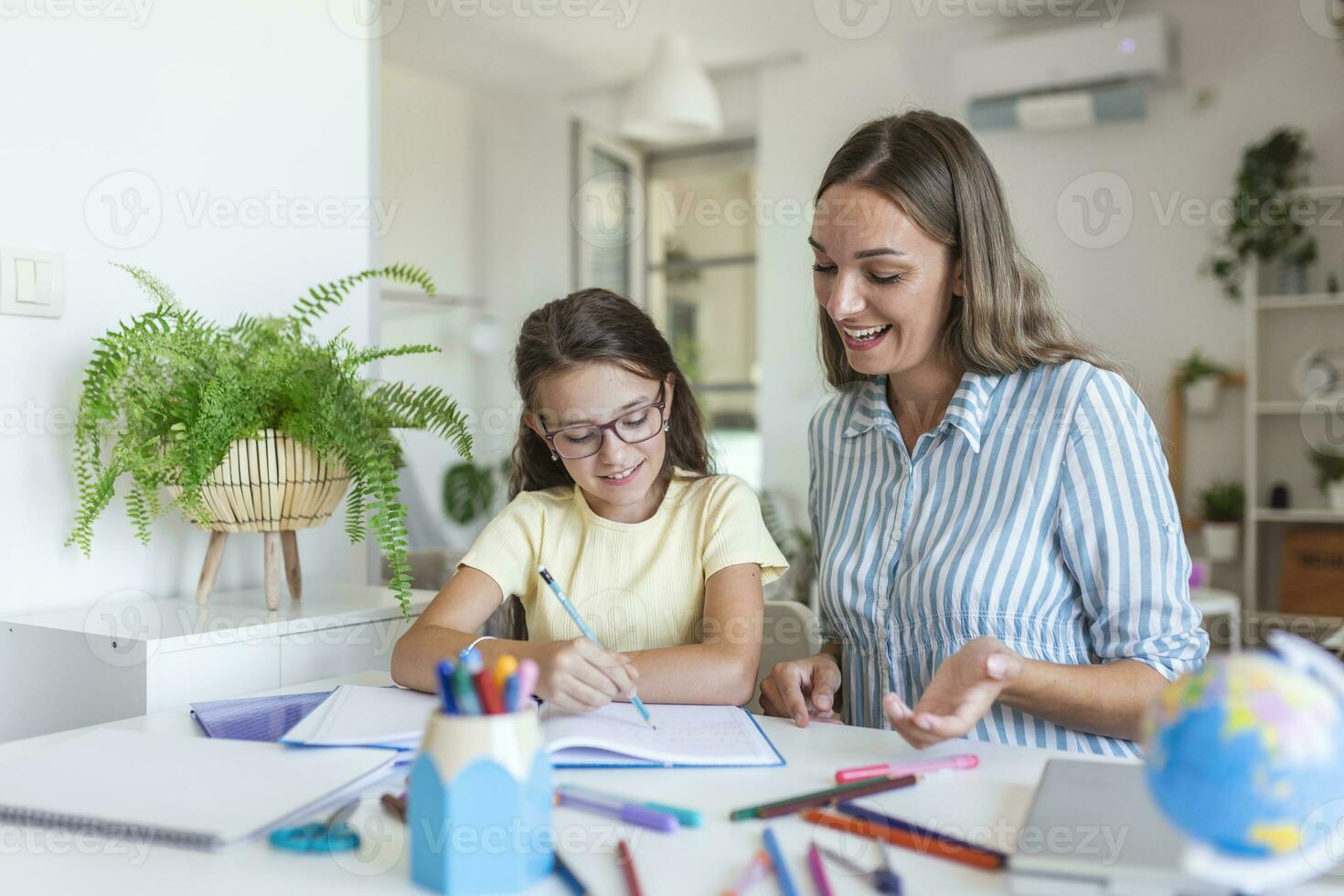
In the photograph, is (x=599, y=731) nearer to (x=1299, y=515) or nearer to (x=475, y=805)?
(x=475, y=805)

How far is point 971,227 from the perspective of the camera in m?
1.31

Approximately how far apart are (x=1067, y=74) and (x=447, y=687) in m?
4.65

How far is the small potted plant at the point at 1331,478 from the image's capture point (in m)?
4.20

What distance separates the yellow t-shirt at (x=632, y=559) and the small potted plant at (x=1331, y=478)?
365cm

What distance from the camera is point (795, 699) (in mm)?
1187

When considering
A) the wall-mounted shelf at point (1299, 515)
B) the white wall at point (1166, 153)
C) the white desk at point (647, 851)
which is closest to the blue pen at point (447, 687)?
the white desk at point (647, 851)

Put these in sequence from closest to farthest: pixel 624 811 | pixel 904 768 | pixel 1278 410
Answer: pixel 624 811
pixel 904 768
pixel 1278 410

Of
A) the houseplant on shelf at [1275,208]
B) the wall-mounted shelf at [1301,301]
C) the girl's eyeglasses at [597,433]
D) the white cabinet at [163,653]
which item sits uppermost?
the houseplant on shelf at [1275,208]

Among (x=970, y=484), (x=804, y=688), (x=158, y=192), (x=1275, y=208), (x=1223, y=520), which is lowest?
(x=1223, y=520)

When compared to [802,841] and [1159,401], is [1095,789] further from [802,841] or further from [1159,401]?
[1159,401]

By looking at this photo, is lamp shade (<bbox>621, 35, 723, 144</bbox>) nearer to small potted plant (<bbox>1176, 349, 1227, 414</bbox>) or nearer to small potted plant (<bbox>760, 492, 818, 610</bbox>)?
small potted plant (<bbox>760, 492, 818, 610</bbox>)

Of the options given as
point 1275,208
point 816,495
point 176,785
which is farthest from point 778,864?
point 1275,208

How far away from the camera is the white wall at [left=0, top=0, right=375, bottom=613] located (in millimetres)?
1565

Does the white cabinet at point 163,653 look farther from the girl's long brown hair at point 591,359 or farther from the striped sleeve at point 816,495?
the striped sleeve at point 816,495
